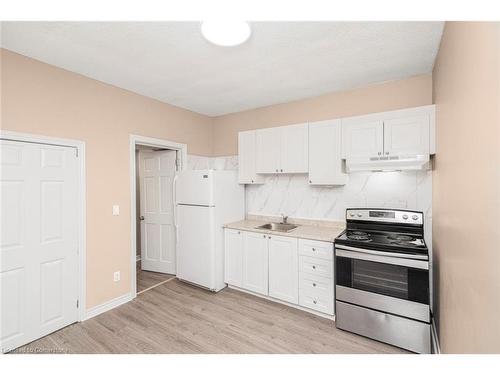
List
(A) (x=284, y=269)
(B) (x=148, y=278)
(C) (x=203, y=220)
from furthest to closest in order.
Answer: (B) (x=148, y=278) < (C) (x=203, y=220) < (A) (x=284, y=269)

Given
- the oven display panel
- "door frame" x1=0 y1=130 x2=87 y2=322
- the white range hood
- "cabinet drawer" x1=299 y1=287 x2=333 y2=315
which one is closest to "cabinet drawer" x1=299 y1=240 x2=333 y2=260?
"cabinet drawer" x1=299 y1=287 x2=333 y2=315

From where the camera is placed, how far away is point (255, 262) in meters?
3.07

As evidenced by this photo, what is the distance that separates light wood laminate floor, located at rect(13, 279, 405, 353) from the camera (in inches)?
83.0

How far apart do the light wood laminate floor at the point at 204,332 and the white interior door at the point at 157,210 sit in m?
0.99

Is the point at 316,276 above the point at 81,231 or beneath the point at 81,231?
beneath

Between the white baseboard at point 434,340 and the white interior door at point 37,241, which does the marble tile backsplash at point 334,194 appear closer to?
the white baseboard at point 434,340

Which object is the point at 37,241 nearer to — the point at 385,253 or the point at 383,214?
the point at 385,253

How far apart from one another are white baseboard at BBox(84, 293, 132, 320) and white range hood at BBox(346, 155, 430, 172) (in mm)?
3093

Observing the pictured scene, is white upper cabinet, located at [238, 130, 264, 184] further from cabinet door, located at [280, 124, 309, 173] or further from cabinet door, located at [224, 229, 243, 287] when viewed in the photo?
cabinet door, located at [224, 229, 243, 287]

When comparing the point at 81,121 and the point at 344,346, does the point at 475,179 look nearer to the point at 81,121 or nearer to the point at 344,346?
the point at 344,346

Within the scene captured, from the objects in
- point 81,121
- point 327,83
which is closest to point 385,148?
point 327,83

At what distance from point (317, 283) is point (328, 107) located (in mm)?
2200

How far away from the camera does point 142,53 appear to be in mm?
2139

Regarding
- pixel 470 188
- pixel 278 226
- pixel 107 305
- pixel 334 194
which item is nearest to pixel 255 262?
pixel 278 226
